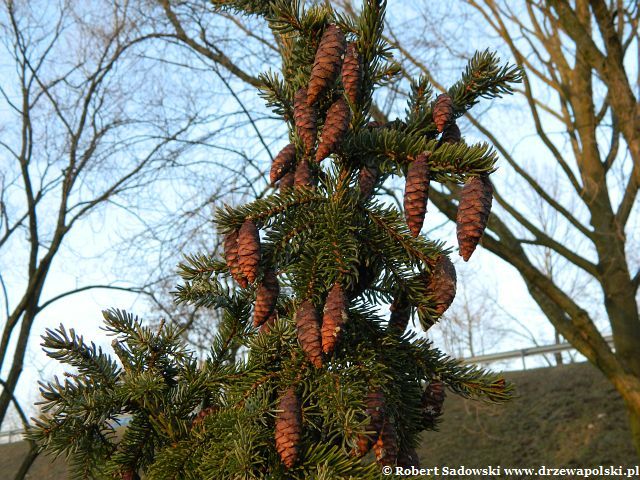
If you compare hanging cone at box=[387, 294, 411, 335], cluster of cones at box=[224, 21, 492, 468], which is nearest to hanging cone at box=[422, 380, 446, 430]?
cluster of cones at box=[224, 21, 492, 468]

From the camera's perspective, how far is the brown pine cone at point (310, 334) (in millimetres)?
1133

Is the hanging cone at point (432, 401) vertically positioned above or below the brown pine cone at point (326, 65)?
below

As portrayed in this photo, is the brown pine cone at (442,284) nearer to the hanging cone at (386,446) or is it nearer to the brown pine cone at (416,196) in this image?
the brown pine cone at (416,196)

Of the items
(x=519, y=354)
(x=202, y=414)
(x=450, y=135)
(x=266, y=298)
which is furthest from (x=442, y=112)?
(x=519, y=354)

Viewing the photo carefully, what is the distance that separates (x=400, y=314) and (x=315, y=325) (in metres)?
0.25

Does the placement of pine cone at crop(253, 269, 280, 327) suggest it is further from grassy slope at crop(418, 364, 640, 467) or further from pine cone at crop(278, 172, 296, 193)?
grassy slope at crop(418, 364, 640, 467)

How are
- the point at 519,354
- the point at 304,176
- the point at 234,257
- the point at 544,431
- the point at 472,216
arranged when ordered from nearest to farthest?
the point at 472,216
the point at 234,257
the point at 304,176
the point at 544,431
the point at 519,354

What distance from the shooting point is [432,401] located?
4.37ft

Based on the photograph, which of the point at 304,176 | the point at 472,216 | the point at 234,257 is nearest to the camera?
the point at 472,216

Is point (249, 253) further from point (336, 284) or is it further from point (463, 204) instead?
point (463, 204)

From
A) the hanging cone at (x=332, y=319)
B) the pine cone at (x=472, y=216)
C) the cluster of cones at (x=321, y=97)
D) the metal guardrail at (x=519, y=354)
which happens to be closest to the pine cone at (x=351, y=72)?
the cluster of cones at (x=321, y=97)

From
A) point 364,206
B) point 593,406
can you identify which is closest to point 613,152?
point 593,406

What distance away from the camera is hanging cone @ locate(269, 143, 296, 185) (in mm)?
1323

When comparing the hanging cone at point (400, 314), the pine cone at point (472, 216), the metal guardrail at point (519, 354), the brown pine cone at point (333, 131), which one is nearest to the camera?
the pine cone at point (472, 216)
